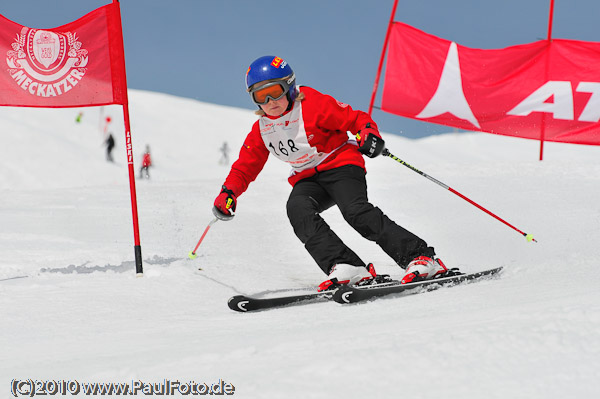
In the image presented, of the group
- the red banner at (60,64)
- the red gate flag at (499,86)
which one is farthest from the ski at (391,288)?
the red gate flag at (499,86)

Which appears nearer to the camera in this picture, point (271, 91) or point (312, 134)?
point (271, 91)

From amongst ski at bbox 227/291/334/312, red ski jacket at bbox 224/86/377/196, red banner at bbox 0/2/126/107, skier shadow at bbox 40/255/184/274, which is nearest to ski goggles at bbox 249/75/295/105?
red ski jacket at bbox 224/86/377/196

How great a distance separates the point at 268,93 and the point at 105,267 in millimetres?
1946

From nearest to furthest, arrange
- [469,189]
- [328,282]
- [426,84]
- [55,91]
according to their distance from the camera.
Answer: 1. [328,282]
2. [55,91]
3. [469,189]
4. [426,84]

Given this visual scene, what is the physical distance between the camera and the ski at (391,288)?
9.83ft

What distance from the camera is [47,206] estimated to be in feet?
22.9

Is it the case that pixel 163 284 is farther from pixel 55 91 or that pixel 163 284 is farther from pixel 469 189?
pixel 469 189

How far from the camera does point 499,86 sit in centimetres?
900

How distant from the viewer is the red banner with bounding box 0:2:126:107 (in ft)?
14.3

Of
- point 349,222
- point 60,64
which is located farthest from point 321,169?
point 60,64

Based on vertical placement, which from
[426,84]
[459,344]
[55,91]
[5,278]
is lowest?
[5,278]

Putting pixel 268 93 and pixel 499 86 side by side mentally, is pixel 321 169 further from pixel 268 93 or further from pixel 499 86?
pixel 499 86

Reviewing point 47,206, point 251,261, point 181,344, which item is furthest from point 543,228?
point 47,206

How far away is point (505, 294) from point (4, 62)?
12.5 feet
